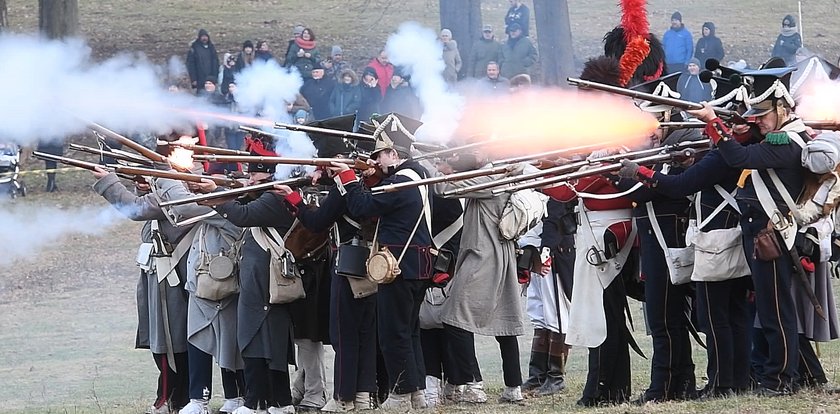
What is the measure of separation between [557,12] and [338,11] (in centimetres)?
941

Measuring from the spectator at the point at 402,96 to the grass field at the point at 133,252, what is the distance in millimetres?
2382

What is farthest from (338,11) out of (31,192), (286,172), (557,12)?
(286,172)

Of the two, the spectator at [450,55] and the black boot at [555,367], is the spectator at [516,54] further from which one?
the black boot at [555,367]

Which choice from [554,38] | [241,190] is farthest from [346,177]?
[554,38]

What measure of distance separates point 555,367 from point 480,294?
127cm

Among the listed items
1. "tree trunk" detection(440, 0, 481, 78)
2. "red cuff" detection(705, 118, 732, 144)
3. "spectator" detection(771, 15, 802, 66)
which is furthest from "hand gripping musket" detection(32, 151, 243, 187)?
"spectator" detection(771, 15, 802, 66)

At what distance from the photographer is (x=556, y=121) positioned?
10039 mm

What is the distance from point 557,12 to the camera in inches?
1080

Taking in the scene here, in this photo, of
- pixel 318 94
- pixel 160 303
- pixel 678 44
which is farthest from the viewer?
pixel 678 44

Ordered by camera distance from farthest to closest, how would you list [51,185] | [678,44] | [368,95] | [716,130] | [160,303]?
[51,185] < [678,44] < [368,95] < [160,303] < [716,130]

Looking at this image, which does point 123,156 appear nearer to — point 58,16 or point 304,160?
point 304,160

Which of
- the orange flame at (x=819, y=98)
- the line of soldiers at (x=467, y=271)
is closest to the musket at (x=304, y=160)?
the line of soldiers at (x=467, y=271)

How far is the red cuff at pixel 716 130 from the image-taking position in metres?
8.34

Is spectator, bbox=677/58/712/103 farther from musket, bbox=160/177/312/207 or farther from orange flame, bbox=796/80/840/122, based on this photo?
musket, bbox=160/177/312/207
